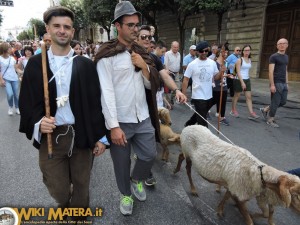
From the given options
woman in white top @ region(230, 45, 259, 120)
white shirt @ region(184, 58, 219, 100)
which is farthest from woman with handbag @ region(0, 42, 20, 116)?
woman in white top @ region(230, 45, 259, 120)

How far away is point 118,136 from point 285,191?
5.30ft

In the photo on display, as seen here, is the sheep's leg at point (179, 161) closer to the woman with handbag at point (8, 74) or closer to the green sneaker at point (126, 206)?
the green sneaker at point (126, 206)

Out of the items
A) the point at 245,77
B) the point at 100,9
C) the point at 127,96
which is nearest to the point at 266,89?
the point at 245,77

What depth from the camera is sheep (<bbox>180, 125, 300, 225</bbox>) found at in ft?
7.88

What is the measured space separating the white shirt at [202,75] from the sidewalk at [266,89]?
6.42 metres

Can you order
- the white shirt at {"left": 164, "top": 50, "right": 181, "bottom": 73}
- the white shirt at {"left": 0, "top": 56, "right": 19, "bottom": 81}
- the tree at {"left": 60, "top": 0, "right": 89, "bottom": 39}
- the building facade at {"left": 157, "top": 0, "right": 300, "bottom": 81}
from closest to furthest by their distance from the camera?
the white shirt at {"left": 0, "top": 56, "right": 19, "bottom": 81}, the white shirt at {"left": 164, "top": 50, "right": 181, "bottom": 73}, the building facade at {"left": 157, "top": 0, "right": 300, "bottom": 81}, the tree at {"left": 60, "top": 0, "right": 89, "bottom": 39}

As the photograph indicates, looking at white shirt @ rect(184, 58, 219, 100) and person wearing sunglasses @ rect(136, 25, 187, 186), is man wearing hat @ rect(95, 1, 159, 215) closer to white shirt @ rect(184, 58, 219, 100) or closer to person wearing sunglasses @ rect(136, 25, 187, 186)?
person wearing sunglasses @ rect(136, 25, 187, 186)

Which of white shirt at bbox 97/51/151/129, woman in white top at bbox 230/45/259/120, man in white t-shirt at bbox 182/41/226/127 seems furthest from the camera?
woman in white top at bbox 230/45/259/120

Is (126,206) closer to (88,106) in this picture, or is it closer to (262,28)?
(88,106)

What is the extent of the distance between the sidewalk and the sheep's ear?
853 centimetres

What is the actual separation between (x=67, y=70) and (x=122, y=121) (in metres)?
0.81

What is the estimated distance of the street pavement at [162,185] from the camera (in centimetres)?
313

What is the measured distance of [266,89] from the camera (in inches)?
480

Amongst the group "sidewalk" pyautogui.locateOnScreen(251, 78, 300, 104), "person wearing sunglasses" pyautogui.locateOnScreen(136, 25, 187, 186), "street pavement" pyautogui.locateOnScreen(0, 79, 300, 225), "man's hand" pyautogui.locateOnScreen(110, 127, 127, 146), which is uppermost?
"person wearing sunglasses" pyautogui.locateOnScreen(136, 25, 187, 186)
